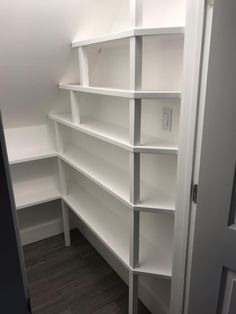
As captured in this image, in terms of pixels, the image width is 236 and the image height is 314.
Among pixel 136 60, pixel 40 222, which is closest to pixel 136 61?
pixel 136 60

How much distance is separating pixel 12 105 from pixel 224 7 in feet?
5.56

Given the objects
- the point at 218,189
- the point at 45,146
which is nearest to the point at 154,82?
the point at 218,189

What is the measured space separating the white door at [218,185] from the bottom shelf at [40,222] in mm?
1875

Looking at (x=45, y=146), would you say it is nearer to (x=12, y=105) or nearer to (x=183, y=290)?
(x=12, y=105)

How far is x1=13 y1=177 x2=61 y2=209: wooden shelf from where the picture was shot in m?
2.35

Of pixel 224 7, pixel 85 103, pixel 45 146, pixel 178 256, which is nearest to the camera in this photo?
pixel 224 7

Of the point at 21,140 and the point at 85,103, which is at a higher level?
the point at 85,103

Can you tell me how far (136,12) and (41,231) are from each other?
7.43 ft

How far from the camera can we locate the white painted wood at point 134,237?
4.69 ft

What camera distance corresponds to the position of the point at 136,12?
1127 mm

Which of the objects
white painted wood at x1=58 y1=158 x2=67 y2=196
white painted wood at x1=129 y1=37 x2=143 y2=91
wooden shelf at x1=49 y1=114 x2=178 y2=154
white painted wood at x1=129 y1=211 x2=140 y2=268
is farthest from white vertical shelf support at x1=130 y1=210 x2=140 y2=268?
white painted wood at x1=58 y1=158 x2=67 y2=196

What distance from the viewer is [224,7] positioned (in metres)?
0.78

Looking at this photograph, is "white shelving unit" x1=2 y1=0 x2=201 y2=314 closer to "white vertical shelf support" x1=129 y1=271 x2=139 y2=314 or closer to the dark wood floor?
"white vertical shelf support" x1=129 y1=271 x2=139 y2=314

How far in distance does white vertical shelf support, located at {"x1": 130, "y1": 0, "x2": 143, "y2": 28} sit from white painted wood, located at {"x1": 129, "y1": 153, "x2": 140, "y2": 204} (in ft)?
1.98
